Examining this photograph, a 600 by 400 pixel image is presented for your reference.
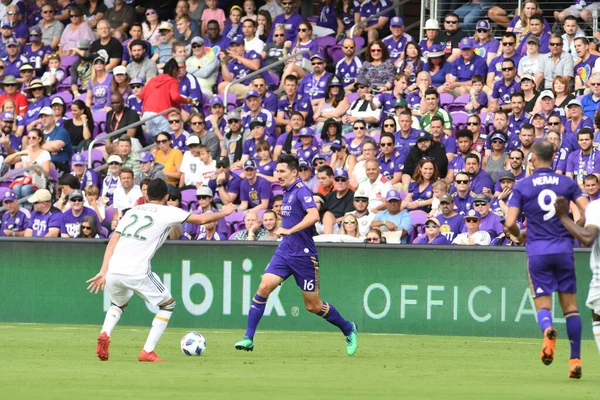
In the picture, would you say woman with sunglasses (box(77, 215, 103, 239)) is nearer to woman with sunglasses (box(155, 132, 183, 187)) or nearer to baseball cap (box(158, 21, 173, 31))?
woman with sunglasses (box(155, 132, 183, 187))

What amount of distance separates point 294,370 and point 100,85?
14.6 m

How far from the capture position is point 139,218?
1188 centimetres

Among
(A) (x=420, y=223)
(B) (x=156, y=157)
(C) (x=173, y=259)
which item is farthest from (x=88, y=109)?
(A) (x=420, y=223)

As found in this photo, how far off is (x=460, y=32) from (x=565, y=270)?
12.8 meters

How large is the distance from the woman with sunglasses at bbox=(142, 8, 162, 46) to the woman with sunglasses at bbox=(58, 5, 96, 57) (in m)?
1.26

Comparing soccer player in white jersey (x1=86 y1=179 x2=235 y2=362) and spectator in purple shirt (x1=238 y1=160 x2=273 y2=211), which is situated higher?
spectator in purple shirt (x1=238 y1=160 x2=273 y2=211)

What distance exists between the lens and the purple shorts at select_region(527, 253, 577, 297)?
10.2 meters

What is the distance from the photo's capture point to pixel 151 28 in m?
25.9

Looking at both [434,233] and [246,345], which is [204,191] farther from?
[246,345]

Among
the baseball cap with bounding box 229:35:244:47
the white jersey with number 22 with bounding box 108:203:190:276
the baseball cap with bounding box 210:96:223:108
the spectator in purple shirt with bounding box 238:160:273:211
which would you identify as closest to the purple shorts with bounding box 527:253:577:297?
the white jersey with number 22 with bounding box 108:203:190:276

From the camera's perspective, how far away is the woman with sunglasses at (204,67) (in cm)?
2428

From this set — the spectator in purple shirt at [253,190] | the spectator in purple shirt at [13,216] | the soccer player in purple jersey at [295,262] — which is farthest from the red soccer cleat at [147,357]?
the spectator in purple shirt at [13,216]

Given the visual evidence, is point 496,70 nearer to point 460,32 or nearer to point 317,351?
point 460,32

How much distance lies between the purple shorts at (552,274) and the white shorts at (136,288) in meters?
3.66
